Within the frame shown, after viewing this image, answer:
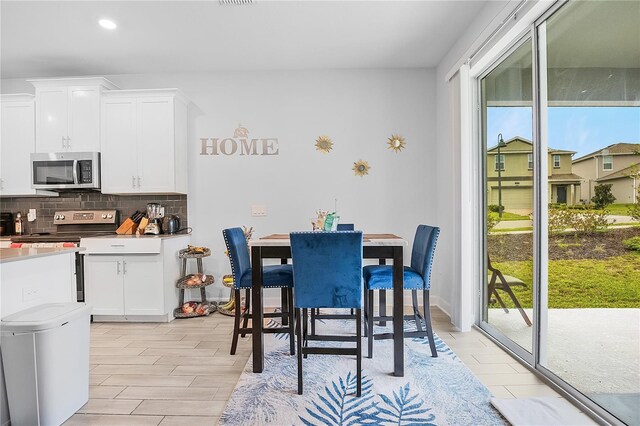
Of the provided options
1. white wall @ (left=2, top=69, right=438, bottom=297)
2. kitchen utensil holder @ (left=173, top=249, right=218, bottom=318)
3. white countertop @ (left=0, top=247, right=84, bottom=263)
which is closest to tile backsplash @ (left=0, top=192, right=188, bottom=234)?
white wall @ (left=2, top=69, right=438, bottom=297)

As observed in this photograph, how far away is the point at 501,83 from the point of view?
121 inches

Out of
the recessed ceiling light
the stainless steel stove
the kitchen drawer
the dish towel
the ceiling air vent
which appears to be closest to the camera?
the dish towel

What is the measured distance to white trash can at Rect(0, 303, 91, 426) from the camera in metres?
1.77

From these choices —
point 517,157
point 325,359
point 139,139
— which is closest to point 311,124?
point 139,139

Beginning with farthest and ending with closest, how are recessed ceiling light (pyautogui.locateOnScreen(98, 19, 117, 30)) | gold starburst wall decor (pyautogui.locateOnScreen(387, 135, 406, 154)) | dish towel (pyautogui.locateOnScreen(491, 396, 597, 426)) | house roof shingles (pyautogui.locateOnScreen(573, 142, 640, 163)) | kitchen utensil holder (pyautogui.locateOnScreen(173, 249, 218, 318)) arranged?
gold starburst wall decor (pyautogui.locateOnScreen(387, 135, 406, 154))
kitchen utensil holder (pyautogui.locateOnScreen(173, 249, 218, 318))
recessed ceiling light (pyautogui.locateOnScreen(98, 19, 117, 30))
dish towel (pyautogui.locateOnScreen(491, 396, 597, 426))
house roof shingles (pyautogui.locateOnScreen(573, 142, 640, 163))

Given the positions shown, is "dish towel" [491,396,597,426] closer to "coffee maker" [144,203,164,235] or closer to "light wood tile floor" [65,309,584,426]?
"light wood tile floor" [65,309,584,426]

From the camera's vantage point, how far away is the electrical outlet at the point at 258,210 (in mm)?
4297

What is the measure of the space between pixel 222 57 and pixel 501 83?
2.82 meters

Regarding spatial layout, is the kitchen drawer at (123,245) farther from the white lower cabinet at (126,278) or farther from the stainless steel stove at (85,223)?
the stainless steel stove at (85,223)

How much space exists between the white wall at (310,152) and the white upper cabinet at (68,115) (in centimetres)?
54

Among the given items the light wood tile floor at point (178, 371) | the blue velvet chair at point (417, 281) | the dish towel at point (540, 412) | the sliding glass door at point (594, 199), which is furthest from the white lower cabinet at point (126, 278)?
the sliding glass door at point (594, 199)

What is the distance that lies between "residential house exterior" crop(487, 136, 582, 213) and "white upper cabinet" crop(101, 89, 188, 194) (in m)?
3.26

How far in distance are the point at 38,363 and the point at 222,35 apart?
2.99 meters

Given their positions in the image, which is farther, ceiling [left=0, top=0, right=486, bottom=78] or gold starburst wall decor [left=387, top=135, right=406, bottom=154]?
gold starburst wall decor [left=387, top=135, right=406, bottom=154]
